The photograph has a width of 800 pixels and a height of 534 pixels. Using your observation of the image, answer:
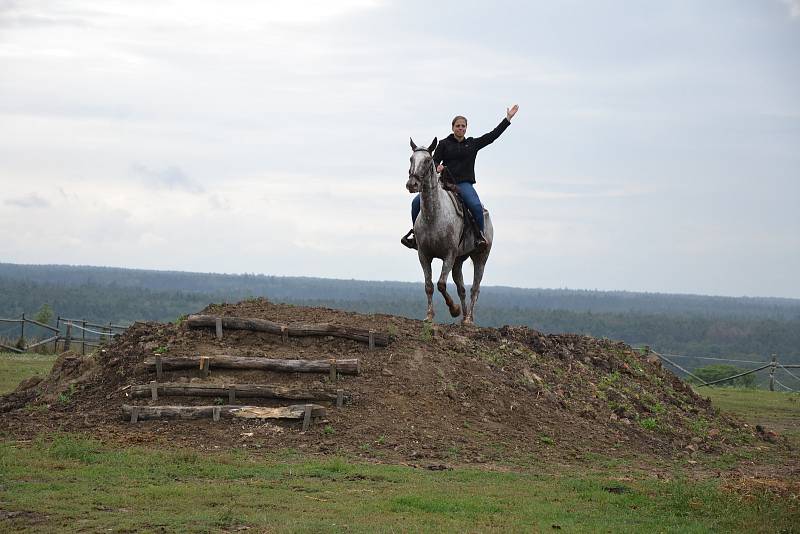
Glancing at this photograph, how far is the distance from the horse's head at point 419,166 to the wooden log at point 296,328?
2.34 metres

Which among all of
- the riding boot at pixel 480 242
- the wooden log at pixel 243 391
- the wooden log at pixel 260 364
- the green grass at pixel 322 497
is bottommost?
the green grass at pixel 322 497

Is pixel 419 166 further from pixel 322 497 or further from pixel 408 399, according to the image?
pixel 322 497

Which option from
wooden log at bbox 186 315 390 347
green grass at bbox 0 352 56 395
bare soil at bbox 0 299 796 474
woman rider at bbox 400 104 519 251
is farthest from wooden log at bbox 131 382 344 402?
green grass at bbox 0 352 56 395

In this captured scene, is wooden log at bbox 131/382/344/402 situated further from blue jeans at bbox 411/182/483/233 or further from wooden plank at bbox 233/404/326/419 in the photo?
blue jeans at bbox 411/182/483/233

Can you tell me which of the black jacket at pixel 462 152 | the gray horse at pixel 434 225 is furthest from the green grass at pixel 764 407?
the black jacket at pixel 462 152

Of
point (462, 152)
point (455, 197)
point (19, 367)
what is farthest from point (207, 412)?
point (19, 367)

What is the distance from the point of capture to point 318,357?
629 inches

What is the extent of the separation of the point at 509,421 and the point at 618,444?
1647 millimetres

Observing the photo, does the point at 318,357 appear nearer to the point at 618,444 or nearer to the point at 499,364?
the point at 499,364

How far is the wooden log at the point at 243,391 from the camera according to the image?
15000 millimetres

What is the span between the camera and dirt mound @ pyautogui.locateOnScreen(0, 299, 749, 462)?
14430mm

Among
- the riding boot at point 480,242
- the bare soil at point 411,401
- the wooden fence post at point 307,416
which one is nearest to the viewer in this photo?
the bare soil at point 411,401

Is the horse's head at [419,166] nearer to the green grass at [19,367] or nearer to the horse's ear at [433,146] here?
the horse's ear at [433,146]

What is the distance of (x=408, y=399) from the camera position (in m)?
15.5
